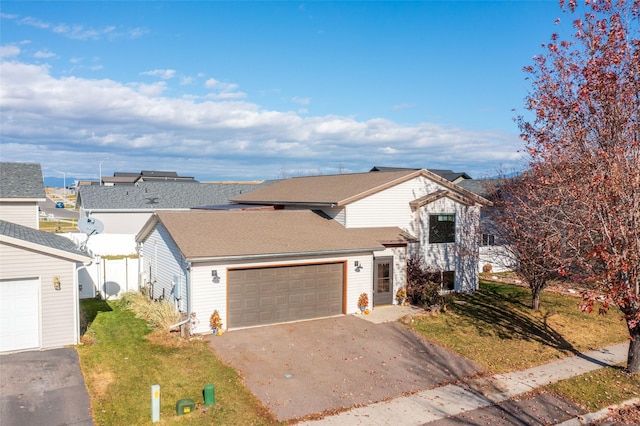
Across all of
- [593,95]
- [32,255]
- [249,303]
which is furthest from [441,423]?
[32,255]

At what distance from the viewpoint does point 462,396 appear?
11.0 meters

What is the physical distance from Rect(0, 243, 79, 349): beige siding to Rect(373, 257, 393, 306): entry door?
1118 cm

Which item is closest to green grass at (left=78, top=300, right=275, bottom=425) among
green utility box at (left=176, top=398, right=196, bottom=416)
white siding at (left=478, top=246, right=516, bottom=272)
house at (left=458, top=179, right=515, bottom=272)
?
green utility box at (left=176, top=398, right=196, bottom=416)

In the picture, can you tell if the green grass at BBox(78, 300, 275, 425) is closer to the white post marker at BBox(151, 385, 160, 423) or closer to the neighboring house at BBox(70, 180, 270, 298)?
the white post marker at BBox(151, 385, 160, 423)

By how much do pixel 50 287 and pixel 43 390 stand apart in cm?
363

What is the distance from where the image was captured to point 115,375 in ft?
38.1

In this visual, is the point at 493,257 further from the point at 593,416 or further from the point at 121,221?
the point at 121,221

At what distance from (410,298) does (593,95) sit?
11.1 m

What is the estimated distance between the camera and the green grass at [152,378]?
9.59 m

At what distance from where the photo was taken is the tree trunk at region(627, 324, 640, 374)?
12.7 m

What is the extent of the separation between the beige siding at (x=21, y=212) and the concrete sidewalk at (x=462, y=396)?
18.8m

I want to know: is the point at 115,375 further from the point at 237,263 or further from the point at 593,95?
the point at 593,95

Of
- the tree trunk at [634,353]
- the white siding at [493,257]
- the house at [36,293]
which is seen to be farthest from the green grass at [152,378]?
the white siding at [493,257]

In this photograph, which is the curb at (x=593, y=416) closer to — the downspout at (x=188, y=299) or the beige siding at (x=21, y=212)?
the downspout at (x=188, y=299)
